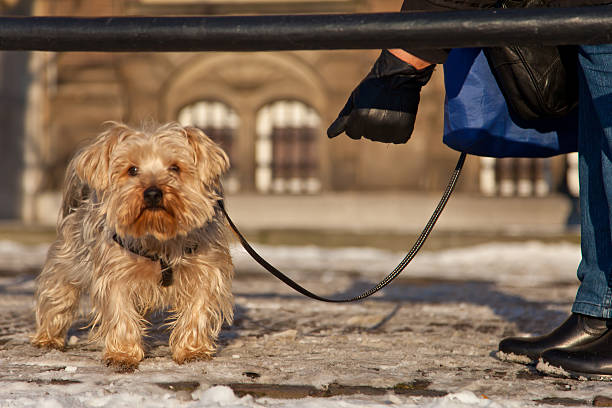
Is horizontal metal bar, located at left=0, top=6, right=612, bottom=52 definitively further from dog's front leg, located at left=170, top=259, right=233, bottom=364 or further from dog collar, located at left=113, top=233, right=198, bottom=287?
dog's front leg, located at left=170, top=259, right=233, bottom=364

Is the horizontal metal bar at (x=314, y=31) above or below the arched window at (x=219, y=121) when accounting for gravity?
below

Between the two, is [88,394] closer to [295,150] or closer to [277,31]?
[277,31]

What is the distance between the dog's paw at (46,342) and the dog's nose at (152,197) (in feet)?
3.07

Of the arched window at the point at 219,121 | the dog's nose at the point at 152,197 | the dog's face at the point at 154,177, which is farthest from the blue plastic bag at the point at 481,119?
the arched window at the point at 219,121

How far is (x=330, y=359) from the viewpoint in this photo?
119 inches

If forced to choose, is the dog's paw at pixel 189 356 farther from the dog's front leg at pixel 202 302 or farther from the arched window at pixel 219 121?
the arched window at pixel 219 121

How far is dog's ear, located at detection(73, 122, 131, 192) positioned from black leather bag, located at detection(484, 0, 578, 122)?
1.76m

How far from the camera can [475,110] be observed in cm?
314

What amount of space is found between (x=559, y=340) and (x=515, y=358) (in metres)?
0.20

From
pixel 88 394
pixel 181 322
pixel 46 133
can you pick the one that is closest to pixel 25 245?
pixel 46 133

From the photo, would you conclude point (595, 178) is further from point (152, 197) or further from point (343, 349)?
point (152, 197)

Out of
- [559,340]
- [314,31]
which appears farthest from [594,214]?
[314,31]

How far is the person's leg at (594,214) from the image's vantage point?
2.72 meters

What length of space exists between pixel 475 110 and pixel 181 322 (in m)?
1.63
